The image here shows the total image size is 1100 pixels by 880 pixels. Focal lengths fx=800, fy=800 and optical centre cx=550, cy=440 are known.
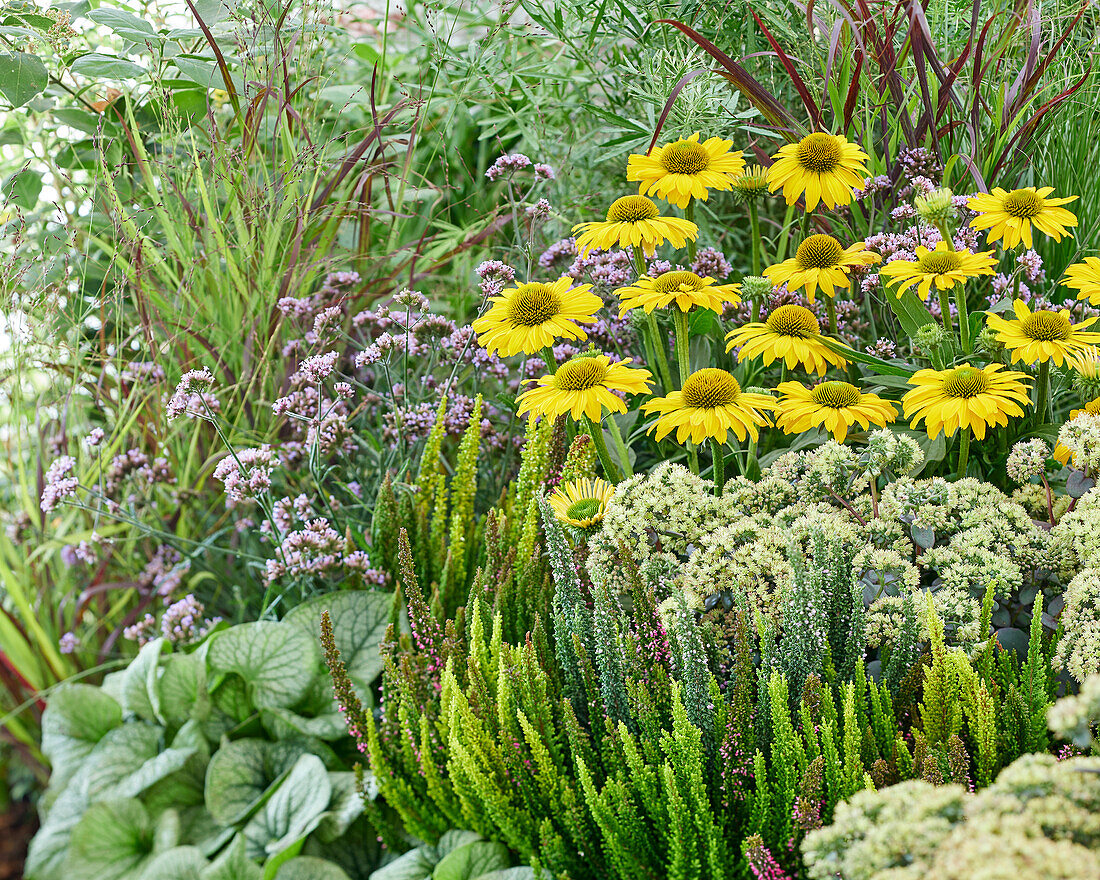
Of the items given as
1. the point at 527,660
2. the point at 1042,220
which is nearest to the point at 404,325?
the point at 527,660

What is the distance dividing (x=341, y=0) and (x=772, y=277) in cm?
214

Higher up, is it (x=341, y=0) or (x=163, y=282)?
(x=341, y=0)

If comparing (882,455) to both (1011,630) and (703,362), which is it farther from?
(703,362)

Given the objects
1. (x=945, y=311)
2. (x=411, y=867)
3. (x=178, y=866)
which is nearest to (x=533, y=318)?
(x=945, y=311)

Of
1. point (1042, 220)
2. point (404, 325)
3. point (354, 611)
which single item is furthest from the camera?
point (404, 325)

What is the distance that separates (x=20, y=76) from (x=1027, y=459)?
1.99 m

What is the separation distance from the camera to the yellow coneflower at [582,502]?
1.24 m

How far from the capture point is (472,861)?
106cm

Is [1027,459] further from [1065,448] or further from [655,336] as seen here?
[655,336]

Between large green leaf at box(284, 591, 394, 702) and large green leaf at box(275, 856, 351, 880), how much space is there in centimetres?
40

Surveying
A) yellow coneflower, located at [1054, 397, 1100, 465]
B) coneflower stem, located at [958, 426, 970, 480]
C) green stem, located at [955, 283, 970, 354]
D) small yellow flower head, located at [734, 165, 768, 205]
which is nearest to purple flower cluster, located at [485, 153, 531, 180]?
Answer: small yellow flower head, located at [734, 165, 768, 205]

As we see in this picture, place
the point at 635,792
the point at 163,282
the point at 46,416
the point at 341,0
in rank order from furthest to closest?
the point at 341,0 → the point at 163,282 → the point at 46,416 → the point at 635,792

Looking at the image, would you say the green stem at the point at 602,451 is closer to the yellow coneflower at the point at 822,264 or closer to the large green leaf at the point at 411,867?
the yellow coneflower at the point at 822,264

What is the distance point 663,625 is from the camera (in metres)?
1.08
